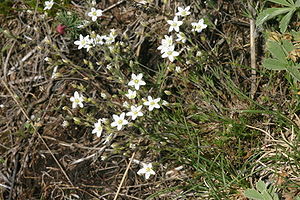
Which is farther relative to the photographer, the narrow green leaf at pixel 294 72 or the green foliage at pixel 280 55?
the green foliage at pixel 280 55

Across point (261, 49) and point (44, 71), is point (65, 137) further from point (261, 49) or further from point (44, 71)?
point (261, 49)

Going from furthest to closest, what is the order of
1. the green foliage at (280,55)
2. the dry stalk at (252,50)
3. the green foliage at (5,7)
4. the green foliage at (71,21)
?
the green foliage at (5,7), the green foliage at (71,21), the dry stalk at (252,50), the green foliage at (280,55)

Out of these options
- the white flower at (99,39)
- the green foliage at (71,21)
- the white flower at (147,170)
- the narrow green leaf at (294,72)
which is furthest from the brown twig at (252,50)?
the green foliage at (71,21)

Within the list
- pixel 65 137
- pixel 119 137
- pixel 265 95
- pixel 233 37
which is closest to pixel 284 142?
pixel 265 95

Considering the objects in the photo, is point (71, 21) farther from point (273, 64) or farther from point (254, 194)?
point (254, 194)

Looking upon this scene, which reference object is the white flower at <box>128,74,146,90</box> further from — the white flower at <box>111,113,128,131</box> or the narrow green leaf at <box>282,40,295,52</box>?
the narrow green leaf at <box>282,40,295,52</box>

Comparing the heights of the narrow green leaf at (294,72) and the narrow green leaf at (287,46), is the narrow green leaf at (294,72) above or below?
below

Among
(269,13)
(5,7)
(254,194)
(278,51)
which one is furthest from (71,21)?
(254,194)

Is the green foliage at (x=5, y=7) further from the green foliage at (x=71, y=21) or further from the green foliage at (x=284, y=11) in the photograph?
the green foliage at (x=284, y=11)

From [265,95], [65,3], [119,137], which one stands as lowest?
[119,137]

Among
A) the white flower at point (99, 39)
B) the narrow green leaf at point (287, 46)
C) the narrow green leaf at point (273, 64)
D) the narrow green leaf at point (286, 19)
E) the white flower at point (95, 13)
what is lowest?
the white flower at point (99, 39)

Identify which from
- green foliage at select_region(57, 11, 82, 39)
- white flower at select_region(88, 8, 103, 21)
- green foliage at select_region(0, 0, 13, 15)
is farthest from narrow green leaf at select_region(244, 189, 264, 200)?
green foliage at select_region(0, 0, 13, 15)
